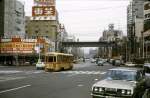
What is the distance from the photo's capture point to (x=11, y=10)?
127812 mm

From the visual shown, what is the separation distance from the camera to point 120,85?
15.1m

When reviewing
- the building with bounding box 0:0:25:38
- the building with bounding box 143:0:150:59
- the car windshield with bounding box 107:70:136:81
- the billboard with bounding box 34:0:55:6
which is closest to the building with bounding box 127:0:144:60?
the building with bounding box 143:0:150:59

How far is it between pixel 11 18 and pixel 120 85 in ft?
380

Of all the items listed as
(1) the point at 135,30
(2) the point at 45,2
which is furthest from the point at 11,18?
(1) the point at 135,30

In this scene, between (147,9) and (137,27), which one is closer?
(147,9)

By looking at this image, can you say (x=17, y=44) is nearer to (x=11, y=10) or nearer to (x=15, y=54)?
(x=15, y=54)

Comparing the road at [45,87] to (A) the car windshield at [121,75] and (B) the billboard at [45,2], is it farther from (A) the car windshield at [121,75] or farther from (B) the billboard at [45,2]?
(B) the billboard at [45,2]

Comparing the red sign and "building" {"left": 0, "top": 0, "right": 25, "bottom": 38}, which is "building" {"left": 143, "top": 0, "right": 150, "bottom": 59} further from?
"building" {"left": 0, "top": 0, "right": 25, "bottom": 38}

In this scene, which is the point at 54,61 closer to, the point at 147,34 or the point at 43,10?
the point at 147,34

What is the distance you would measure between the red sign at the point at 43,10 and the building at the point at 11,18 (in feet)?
20.0

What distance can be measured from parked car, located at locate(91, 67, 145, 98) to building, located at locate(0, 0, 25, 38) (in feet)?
338

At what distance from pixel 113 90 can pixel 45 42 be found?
9752 cm

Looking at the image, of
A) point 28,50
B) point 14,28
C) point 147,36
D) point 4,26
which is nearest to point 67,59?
point 28,50

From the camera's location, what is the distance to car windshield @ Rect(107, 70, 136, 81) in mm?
16266
